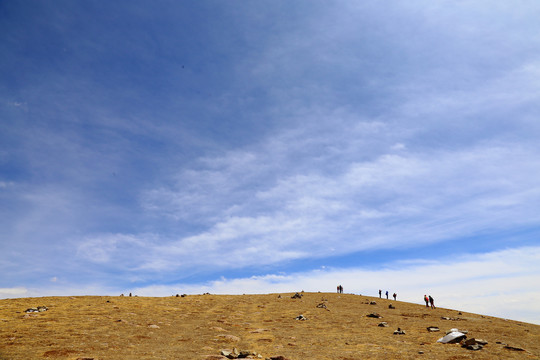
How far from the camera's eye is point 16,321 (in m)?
30.2

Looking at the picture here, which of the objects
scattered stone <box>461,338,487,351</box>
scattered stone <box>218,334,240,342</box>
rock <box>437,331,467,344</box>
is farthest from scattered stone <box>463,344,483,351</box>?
scattered stone <box>218,334,240,342</box>

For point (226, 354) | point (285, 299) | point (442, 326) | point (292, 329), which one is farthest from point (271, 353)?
point (285, 299)

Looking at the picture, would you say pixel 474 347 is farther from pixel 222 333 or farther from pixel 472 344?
pixel 222 333

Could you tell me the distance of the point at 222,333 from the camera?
28.9 m

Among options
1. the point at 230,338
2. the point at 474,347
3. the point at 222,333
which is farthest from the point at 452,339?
the point at 222,333

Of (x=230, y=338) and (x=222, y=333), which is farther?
(x=222, y=333)

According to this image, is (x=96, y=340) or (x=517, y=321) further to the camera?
(x=517, y=321)

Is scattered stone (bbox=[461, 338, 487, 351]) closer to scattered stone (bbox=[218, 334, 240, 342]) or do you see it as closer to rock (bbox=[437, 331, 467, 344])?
rock (bbox=[437, 331, 467, 344])

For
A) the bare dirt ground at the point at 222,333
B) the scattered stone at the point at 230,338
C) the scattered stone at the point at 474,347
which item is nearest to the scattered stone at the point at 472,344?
the scattered stone at the point at 474,347

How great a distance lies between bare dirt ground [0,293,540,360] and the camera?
69.6 feet

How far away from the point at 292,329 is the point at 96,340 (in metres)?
19.0

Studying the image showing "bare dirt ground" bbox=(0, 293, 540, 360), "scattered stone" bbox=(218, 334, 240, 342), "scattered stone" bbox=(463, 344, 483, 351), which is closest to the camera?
"bare dirt ground" bbox=(0, 293, 540, 360)

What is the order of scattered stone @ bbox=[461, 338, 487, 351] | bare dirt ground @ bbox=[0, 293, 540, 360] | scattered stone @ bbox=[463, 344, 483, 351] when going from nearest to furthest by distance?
bare dirt ground @ bbox=[0, 293, 540, 360] → scattered stone @ bbox=[463, 344, 483, 351] → scattered stone @ bbox=[461, 338, 487, 351]

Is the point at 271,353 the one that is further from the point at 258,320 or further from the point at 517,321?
the point at 517,321
